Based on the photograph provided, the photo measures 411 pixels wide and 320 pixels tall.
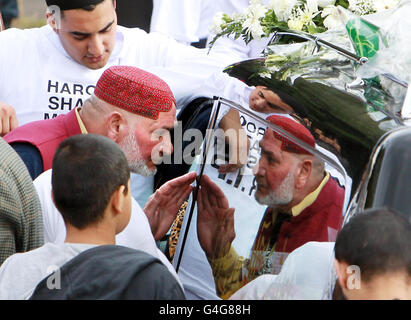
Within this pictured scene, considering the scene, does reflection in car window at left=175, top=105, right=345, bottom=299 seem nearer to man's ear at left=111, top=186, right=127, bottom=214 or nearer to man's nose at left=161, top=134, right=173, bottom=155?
man's ear at left=111, top=186, right=127, bottom=214

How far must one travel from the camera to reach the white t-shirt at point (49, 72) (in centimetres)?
379

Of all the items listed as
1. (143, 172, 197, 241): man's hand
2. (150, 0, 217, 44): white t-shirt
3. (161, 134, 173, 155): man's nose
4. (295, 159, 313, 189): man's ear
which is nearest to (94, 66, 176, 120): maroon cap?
(161, 134, 173, 155): man's nose

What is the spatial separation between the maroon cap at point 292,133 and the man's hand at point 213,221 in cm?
33

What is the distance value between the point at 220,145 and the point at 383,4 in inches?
36.9

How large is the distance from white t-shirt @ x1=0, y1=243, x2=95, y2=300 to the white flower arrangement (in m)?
1.53

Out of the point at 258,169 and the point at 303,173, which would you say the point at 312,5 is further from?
the point at 303,173

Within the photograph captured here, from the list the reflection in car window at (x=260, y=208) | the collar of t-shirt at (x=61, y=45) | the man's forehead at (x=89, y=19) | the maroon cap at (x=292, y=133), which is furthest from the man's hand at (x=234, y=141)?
the collar of t-shirt at (x=61, y=45)

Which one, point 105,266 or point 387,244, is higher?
point 387,244

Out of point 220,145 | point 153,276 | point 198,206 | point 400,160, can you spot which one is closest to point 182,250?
point 198,206

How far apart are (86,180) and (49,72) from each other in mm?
1964

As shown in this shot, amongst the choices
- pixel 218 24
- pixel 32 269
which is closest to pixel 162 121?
pixel 218 24

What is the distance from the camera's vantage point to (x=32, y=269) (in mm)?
1969
